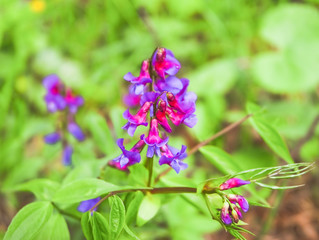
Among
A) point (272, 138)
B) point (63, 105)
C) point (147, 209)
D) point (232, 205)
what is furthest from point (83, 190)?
point (63, 105)

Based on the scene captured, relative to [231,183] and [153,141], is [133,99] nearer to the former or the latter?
[153,141]

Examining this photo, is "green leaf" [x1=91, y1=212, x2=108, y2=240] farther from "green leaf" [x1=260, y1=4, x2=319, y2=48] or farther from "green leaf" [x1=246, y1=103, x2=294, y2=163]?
"green leaf" [x1=260, y1=4, x2=319, y2=48]

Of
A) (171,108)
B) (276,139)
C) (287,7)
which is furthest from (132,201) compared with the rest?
(287,7)

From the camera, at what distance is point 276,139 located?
131cm

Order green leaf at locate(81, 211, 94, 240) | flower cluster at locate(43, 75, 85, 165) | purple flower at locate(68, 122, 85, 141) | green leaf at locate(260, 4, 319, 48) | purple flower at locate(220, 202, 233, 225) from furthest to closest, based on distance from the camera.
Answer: green leaf at locate(260, 4, 319, 48)
purple flower at locate(68, 122, 85, 141)
flower cluster at locate(43, 75, 85, 165)
green leaf at locate(81, 211, 94, 240)
purple flower at locate(220, 202, 233, 225)

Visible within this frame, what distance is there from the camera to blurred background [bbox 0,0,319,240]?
262cm

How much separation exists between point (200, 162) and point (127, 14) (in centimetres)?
169

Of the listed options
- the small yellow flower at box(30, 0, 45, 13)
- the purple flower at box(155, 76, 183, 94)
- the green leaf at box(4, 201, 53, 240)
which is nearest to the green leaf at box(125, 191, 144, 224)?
the green leaf at box(4, 201, 53, 240)

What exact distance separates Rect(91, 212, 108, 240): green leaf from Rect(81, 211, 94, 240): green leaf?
27 mm

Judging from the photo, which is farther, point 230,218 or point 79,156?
point 79,156

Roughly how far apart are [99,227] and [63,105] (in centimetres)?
97

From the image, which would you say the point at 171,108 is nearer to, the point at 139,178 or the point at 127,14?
the point at 139,178

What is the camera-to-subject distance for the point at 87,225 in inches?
44.4

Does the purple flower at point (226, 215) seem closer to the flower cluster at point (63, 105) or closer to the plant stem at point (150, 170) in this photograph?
the plant stem at point (150, 170)
